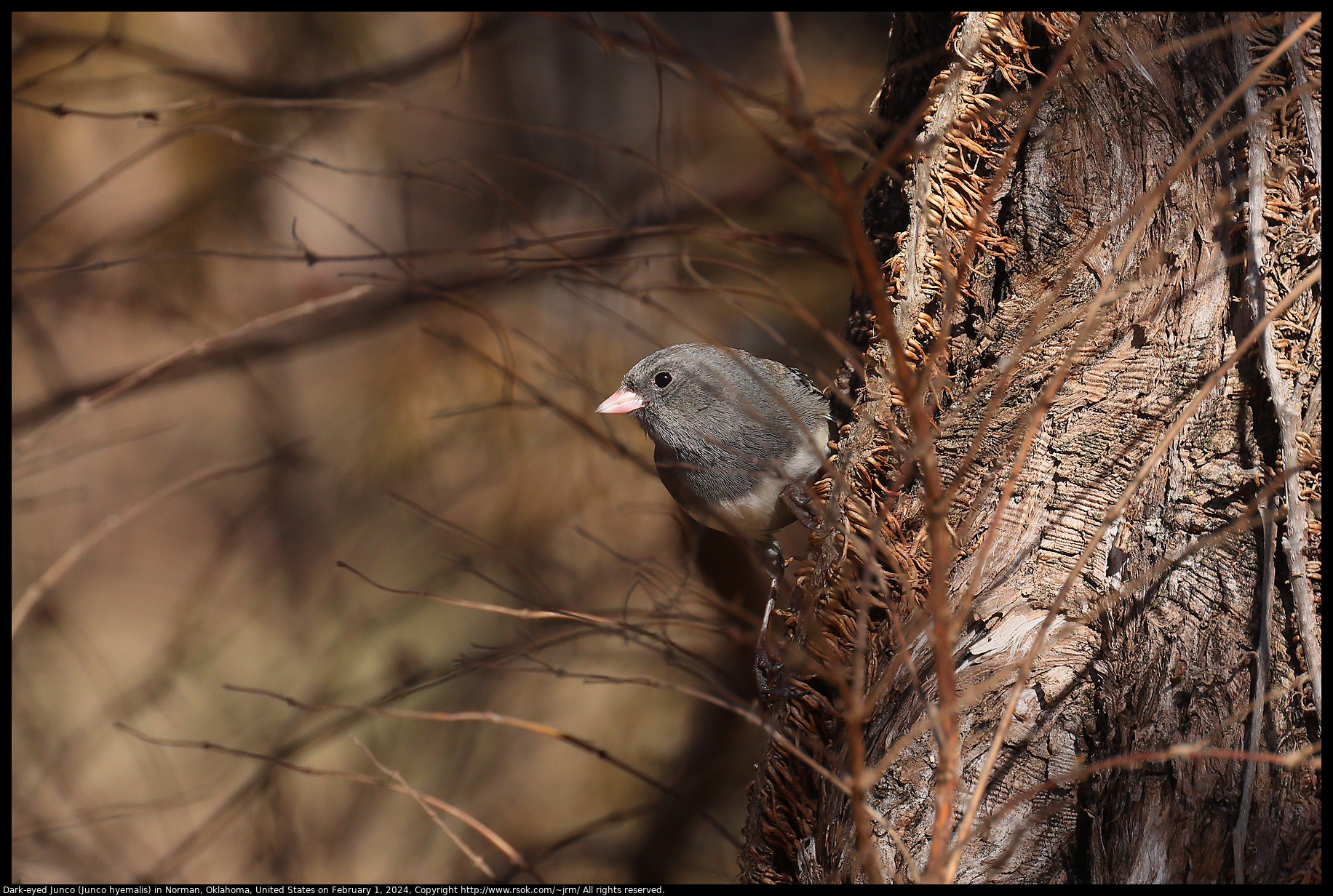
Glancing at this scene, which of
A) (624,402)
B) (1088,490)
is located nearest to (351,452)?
(624,402)

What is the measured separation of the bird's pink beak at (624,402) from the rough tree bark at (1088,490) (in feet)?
1.63

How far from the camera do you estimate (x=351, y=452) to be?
2424 millimetres

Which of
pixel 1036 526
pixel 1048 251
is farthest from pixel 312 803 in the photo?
pixel 1048 251

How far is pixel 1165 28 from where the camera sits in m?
0.93

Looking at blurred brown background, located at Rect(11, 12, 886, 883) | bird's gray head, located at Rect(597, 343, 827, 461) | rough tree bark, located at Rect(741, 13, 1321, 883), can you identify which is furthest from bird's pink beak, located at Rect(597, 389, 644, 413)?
blurred brown background, located at Rect(11, 12, 886, 883)

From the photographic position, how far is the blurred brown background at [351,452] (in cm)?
222

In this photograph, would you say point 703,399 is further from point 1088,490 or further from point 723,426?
point 1088,490

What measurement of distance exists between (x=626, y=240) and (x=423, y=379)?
2.67 ft

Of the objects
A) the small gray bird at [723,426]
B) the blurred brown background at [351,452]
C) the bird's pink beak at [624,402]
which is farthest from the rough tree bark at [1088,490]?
the blurred brown background at [351,452]

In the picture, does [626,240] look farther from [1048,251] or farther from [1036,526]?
[1036,526]

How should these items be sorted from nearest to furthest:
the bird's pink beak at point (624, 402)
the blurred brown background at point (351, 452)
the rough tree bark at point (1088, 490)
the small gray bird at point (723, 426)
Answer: the rough tree bark at point (1088, 490) < the small gray bird at point (723, 426) < the bird's pink beak at point (624, 402) < the blurred brown background at point (351, 452)

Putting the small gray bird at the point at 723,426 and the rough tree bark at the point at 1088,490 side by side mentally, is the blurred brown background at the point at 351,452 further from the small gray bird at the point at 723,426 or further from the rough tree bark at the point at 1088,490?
the rough tree bark at the point at 1088,490

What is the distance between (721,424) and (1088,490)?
65cm

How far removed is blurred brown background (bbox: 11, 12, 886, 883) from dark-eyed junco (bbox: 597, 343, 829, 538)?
780mm
